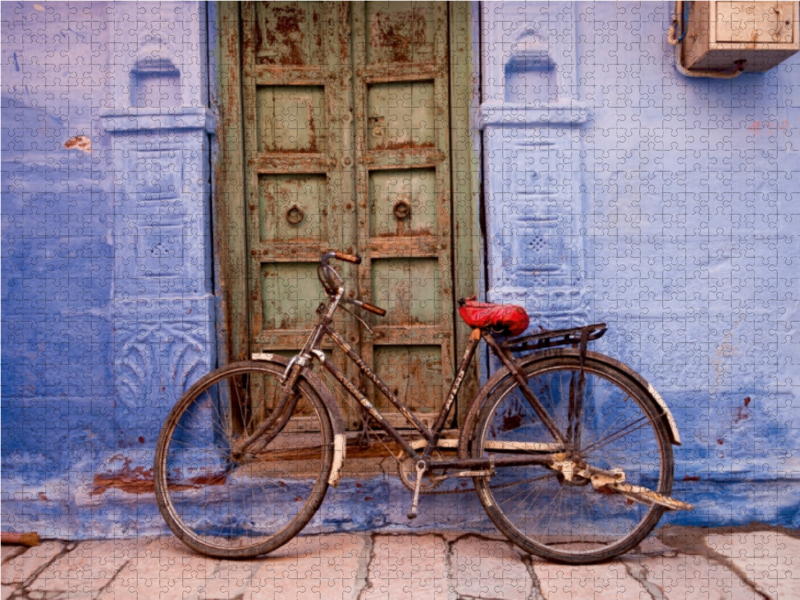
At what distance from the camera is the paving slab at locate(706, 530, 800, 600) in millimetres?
2645

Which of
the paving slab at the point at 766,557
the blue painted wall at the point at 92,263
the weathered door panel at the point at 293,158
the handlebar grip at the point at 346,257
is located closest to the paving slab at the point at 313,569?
the blue painted wall at the point at 92,263

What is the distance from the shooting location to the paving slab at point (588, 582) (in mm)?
2576

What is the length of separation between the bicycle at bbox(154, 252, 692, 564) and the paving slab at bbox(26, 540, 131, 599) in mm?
305

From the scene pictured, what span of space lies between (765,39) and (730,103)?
13.6 inches

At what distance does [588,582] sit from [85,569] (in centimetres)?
218

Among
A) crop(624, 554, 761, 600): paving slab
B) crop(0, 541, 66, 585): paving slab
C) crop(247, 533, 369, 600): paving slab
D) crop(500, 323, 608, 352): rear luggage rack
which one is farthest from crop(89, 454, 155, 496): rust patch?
crop(624, 554, 761, 600): paving slab

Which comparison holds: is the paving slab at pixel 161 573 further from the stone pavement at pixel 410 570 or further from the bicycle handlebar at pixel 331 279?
the bicycle handlebar at pixel 331 279

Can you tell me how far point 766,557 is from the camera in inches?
114

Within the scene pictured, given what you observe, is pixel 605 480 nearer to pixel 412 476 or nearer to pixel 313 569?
pixel 412 476

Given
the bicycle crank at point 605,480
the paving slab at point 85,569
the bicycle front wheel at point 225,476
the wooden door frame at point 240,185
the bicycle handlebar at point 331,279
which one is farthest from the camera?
the wooden door frame at point 240,185

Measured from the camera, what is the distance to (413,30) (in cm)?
344

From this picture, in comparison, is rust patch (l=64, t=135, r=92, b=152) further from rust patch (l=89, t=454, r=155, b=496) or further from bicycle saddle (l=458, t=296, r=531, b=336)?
bicycle saddle (l=458, t=296, r=531, b=336)

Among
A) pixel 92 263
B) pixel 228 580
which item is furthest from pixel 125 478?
pixel 92 263

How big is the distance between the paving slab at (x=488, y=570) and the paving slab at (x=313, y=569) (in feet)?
1.35
